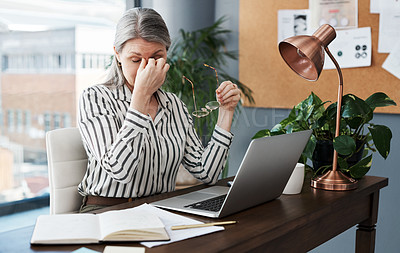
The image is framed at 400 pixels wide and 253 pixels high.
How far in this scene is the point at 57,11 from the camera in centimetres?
292

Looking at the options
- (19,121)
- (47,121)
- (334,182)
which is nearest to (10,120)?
(19,121)

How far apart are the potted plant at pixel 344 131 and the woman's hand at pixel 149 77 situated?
1.57 ft

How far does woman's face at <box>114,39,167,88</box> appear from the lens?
167 cm

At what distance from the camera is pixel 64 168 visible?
1.71m

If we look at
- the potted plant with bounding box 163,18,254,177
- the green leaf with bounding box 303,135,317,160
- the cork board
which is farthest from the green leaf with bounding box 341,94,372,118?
the potted plant with bounding box 163,18,254,177

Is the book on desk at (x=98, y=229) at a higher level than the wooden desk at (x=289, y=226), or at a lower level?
higher

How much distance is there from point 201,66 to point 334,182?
5.12 feet

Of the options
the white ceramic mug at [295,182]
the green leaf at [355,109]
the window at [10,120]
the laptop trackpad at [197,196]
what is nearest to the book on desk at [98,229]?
the laptop trackpad at [197,196]

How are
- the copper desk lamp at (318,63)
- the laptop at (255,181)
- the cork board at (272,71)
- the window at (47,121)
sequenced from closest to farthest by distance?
the laptop at (255,181) → the copper desk lamp at (318,63) → the cork board at (272,71) → the window at (47,121)

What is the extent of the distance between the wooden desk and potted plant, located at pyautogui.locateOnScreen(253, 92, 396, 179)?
0.10m

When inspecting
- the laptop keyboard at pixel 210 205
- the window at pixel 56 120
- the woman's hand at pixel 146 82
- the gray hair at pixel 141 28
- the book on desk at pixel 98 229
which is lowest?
the laptop keyboard at pixel 210 205

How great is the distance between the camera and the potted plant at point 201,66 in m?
2.74

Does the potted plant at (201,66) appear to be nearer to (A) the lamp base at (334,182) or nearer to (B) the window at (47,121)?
(B) the window at (47,121)

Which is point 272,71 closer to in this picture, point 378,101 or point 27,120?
point 378,101
